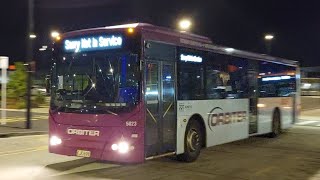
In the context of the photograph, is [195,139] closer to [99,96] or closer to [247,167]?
[247,167]

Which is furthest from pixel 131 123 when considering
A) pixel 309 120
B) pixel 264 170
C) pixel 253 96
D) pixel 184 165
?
pixel 309 120

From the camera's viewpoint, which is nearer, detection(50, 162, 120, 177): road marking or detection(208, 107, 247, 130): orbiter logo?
detection(50, 162, 120, 177): road marking

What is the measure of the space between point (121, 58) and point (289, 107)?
11.4 m

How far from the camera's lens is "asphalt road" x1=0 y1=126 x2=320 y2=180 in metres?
10.1

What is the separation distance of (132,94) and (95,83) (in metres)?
0.86

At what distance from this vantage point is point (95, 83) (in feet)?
33.2

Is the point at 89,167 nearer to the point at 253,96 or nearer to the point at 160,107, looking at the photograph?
the point at 160,107

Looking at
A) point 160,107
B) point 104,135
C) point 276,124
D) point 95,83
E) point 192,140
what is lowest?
point 192,140

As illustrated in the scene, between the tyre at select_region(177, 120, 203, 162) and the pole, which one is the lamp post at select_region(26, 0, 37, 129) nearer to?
the pole

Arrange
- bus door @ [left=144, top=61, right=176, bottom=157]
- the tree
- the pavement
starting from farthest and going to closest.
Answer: the tree < the pavement < bus door @ [left=144, top=61, right=176, bottom=157]

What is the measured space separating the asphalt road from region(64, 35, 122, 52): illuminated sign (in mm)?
2633

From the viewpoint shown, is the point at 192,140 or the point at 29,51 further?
the point at 29,51

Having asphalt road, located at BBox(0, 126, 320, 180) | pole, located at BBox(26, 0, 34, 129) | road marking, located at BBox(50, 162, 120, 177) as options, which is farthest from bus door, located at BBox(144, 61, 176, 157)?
pole, located at BBox(26, 0, 34, 129)

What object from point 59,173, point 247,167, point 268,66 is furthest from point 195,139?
point 268,66
